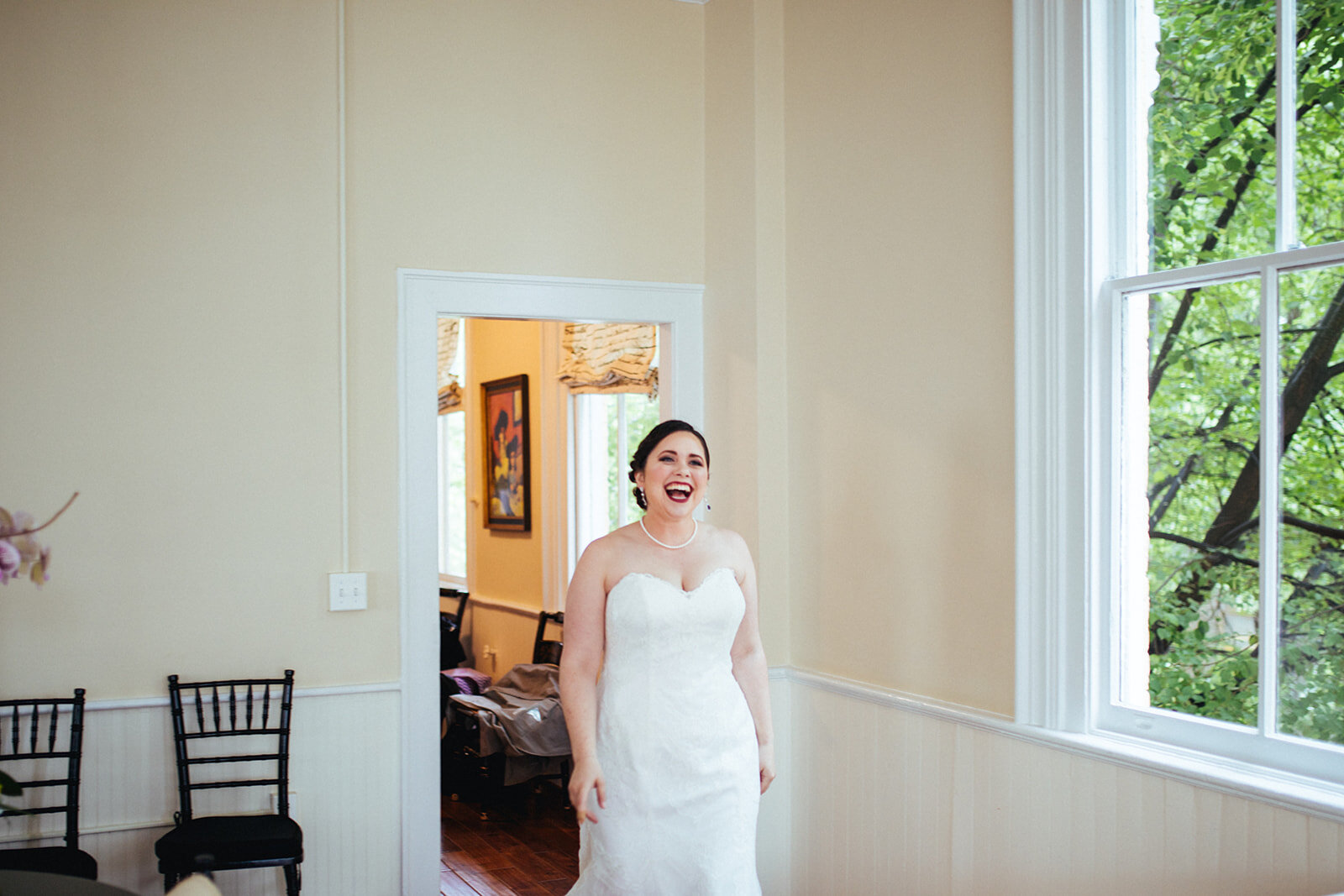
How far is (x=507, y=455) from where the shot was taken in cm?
762

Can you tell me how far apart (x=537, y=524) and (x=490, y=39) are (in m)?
3.62

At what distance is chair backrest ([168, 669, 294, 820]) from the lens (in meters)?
3.66

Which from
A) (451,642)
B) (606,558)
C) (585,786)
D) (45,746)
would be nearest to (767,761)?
(585,786)

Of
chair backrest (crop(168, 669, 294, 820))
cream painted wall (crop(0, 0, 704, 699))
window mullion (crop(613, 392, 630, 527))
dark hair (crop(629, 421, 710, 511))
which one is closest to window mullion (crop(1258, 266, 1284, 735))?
dark hair (crop(629, 421, 710, 511))

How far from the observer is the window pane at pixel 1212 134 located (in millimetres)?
2609

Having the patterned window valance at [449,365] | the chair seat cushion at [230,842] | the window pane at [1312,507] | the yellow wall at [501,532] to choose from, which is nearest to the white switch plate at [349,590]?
the chair seat cushion at [230,842]

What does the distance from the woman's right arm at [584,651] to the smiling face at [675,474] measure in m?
0.22

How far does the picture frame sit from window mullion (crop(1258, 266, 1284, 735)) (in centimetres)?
522

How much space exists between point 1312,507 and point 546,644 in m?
4.53

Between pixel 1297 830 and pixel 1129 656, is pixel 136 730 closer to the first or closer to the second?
pixel 1129 656

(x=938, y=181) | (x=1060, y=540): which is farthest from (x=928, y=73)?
(x=1060, y=540)

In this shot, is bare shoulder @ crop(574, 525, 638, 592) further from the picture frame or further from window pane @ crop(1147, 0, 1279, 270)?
the picture frame

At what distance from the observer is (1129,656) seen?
9.61 ft

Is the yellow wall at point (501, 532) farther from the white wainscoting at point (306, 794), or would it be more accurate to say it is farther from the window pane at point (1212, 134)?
the window pane at point (1212, 134)
